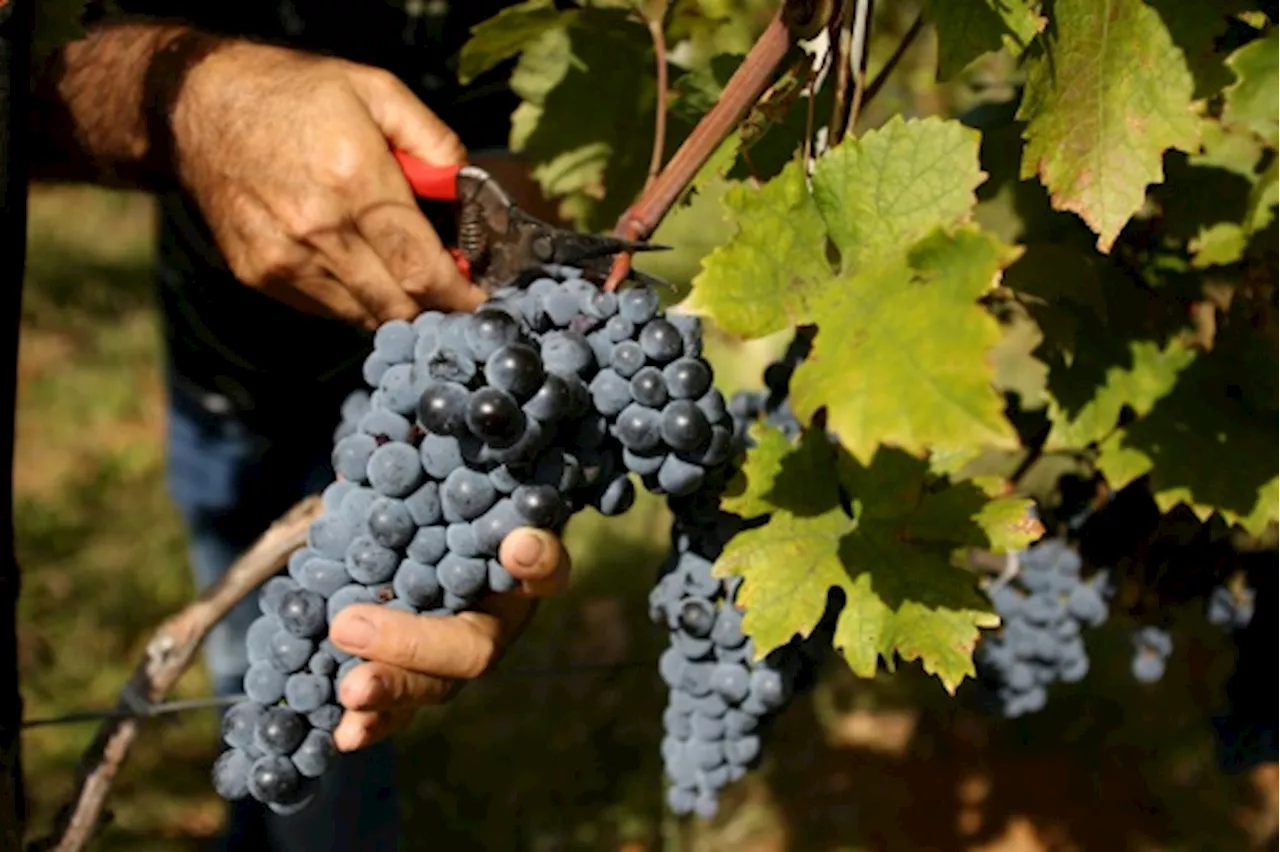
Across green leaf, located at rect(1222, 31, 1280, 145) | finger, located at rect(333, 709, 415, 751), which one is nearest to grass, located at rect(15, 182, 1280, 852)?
finger, located at rect(333, 709, 415, 751)

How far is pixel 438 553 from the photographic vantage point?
0.94 metres

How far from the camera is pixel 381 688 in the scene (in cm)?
Result: 96

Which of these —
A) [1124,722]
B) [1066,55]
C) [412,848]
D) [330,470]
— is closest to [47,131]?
[330,470]

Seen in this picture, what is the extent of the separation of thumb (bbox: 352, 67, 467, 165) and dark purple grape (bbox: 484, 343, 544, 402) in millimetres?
276

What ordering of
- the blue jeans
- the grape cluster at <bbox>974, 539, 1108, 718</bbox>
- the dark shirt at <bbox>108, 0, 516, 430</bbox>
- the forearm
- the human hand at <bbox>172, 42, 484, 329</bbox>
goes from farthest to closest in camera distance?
the blue jeans → the dark shirt at <bbox>108, 0, 516, 430</bbox> → the grape cluster at <bbox>974, 539, 1108, 718</bbox> → the forearm → the human hand at <bbox>172, 42, 484, 329</bbox>

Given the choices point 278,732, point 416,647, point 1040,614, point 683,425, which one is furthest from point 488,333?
point 1040,614

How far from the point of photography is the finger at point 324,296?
1101 mm

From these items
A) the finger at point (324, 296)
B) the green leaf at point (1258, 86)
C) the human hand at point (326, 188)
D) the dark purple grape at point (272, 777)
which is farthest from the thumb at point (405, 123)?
the green leaf at point (1258, 86)

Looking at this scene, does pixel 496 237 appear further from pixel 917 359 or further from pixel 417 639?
pixel 917 359

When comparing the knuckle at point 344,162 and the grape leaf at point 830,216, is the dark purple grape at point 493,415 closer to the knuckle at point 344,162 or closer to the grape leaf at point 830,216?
the grape leaf at point 830,216

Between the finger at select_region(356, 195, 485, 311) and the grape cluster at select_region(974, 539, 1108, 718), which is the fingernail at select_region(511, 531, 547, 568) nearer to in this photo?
the finger at select_region(356, 195, 485, 311)

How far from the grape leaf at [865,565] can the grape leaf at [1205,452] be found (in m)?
0.26

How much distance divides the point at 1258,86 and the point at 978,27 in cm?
24

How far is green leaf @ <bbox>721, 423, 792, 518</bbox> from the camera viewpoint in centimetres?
95
